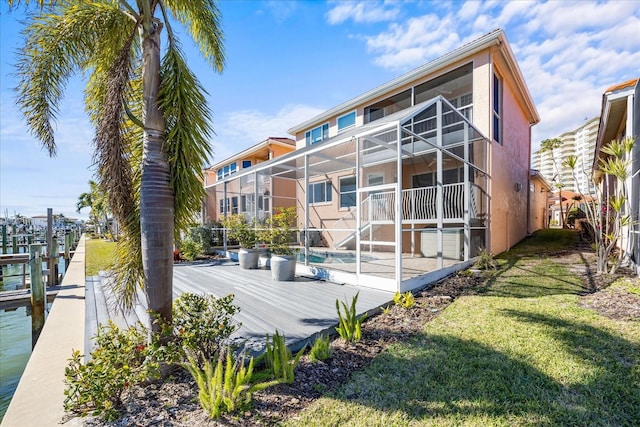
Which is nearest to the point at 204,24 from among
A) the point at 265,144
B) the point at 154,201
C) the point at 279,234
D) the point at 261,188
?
the point at 154,201

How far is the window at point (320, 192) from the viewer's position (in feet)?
47.6

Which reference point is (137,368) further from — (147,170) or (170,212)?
(147,170)

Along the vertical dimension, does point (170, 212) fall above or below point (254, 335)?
above

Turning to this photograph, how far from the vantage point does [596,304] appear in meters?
4.87

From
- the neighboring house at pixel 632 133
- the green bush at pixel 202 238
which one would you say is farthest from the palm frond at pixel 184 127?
the green bush at pixel 202 238

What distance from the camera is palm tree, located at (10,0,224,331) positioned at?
2.87m

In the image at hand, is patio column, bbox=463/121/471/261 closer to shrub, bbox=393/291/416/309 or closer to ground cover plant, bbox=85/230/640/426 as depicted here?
ground cover plant, bbox=85/230/640/426

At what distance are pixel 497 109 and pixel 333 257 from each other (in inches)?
306

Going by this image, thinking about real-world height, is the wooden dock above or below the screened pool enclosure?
below

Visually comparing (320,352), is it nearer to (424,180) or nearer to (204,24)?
(204,24)

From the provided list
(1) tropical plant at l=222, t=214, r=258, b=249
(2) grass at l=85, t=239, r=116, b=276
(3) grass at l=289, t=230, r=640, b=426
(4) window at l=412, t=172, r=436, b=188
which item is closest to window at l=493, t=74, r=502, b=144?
(4) window at l=412, t=172, r=436, b=188

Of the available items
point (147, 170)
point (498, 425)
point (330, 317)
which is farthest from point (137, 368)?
point (498, 425)

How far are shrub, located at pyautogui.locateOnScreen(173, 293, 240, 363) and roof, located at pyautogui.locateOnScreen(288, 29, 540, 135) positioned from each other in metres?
10.1

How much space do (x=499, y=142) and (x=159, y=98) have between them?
11.1m
